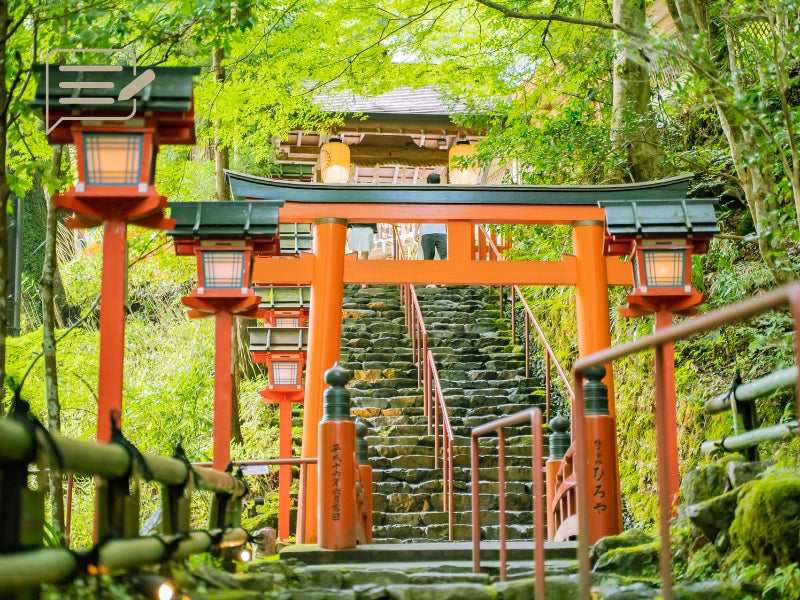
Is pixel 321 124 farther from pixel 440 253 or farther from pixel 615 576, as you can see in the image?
pixel 615 576

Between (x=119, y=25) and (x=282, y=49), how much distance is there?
6.70 m

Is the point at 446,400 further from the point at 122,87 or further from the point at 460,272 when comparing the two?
the point at 122,87

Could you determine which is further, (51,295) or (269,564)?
(51,295)

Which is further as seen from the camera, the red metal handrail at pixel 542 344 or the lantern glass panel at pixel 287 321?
the lantern glass panel at pixel 287 321

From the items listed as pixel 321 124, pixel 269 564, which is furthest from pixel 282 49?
pixel 269 564

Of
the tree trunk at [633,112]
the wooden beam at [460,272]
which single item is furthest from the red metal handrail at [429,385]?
the tree trunk at [633,112]

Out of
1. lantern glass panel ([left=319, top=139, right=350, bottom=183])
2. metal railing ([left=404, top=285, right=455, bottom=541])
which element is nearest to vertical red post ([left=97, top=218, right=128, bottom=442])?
metal railing ([left=404, top=285, right=455, bottom=541])

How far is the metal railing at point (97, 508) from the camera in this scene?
2.53 meters

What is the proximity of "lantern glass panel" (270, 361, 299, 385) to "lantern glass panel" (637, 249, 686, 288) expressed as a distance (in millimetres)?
5180

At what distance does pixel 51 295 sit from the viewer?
7504 millimetres

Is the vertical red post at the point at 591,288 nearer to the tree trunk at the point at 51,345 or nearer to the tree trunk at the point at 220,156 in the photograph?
the tree trunk at the point at 51,345

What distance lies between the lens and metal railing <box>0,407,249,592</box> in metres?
2.53

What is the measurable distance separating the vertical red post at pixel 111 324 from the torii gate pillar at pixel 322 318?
11.6 ft

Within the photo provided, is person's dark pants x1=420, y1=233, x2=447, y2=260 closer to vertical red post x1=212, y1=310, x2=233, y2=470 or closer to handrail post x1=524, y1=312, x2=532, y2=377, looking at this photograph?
handrail post x1=524, y1=312, x2=532, y2=377
